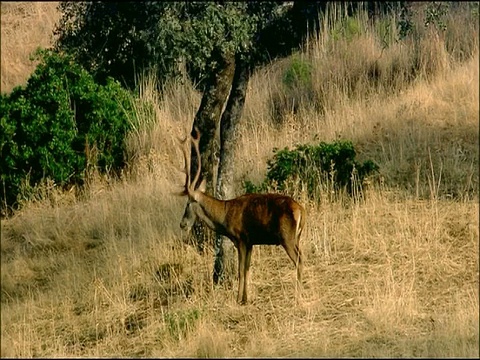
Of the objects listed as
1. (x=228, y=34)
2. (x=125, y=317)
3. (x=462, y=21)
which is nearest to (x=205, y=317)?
(x=125, y=317)

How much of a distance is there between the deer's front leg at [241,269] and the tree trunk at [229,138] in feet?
1.85

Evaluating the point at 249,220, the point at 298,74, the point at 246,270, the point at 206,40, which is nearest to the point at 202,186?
the point at 249,220

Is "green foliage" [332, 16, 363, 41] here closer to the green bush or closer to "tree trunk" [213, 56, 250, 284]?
the green bush

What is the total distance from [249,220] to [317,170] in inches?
118

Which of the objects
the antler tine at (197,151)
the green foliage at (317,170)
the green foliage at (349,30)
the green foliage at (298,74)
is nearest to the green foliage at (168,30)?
the antler tine at (197,151)

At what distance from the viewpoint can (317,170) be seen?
1245cm

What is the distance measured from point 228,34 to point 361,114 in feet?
20.3

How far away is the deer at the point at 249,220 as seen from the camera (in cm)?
954

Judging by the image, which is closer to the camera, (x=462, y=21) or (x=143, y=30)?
(x=143, y=30)

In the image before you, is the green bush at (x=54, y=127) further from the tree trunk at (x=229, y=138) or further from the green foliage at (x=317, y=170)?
the tree trunk at (x=229, y=138)

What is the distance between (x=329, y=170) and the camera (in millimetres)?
12555

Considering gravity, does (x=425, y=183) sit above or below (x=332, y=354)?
above

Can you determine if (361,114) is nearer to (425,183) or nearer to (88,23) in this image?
(425,183)

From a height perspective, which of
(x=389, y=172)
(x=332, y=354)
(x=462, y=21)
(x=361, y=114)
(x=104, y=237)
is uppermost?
(x=462, y=21)
